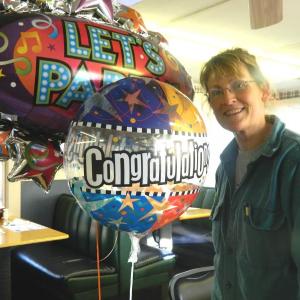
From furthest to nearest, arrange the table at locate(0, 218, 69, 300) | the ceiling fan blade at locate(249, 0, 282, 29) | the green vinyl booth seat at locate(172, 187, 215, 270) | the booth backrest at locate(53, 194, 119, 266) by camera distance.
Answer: the green vinyl booth seat at locate(172, 187, 215, 270) → the booth backrest at locate(53, 194, 119, 266) → the table at locate(0, 218, 69, 300) → the ceiling fan blade at locate(249, 0, 282, 29)

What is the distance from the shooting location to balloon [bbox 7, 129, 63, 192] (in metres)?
0.92

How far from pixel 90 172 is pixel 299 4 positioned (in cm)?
241

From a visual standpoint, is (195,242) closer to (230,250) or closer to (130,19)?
(230,250)

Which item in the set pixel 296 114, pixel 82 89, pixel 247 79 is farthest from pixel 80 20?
pixel 296 114

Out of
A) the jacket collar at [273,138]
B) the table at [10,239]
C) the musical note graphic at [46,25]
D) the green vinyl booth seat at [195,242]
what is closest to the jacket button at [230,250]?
the jacket collar at [273,138]

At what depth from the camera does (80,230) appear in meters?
3.41

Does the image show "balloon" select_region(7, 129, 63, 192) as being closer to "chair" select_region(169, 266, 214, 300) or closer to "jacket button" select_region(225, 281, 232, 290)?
→ "jacket button" select_region(225, 281, 232, 290)

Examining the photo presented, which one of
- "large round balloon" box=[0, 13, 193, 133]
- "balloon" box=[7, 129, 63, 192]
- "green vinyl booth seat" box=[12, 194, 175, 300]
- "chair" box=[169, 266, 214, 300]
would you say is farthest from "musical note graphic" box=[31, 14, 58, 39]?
"green vinyl booth seat" box=[12, 194, 175, 300]

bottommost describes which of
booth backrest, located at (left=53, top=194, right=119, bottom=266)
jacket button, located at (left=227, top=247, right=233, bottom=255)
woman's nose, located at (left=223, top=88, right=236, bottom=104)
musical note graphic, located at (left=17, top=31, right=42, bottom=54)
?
booth backrest, located at (left=53, top=194, right=119, bottom=266)

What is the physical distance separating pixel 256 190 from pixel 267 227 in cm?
11

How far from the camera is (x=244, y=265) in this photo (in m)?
1.08

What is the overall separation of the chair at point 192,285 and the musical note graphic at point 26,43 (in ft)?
3.35

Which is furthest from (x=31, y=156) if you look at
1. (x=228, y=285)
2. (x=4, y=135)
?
(x=228, y=285)

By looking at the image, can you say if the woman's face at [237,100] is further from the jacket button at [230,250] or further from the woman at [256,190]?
the jacket button at [230,250]
